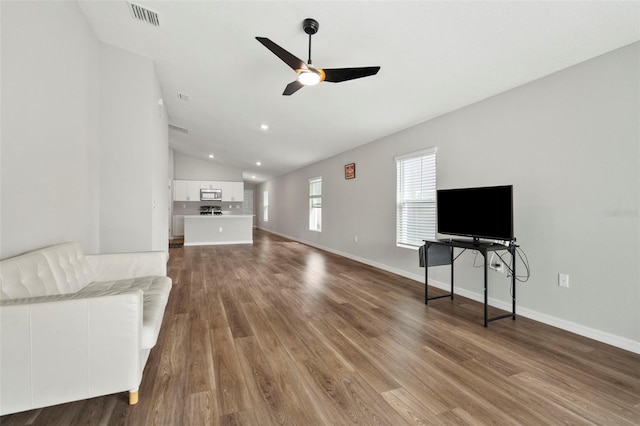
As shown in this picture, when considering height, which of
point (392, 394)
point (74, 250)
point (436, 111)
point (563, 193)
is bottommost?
point (392, 394)

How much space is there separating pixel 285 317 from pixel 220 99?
3535 millimetres

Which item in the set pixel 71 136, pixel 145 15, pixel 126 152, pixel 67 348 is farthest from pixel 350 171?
pixel 67 348

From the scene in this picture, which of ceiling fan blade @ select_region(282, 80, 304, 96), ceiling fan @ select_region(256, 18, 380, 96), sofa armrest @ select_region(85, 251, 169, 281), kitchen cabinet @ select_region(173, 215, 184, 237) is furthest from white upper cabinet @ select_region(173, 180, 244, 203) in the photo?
ceiling fan @ select_region(256, 18, 380, 96)

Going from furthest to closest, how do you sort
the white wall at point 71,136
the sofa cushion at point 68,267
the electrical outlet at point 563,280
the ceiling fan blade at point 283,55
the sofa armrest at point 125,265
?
the electrical outlet at point 563,280 < the sofa armrest at point 125,265 < the ceiling fan blade at point 283,55 < the sofa cushion at point 68,267 < the white wall at point 71,136

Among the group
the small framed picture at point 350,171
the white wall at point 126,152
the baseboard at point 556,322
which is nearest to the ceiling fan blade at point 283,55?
the white wall at point 126,152

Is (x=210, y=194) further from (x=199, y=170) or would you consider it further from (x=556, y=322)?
(x=556, y=322)

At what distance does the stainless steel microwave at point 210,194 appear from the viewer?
32.8ft

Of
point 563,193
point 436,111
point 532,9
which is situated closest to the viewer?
point 532,9

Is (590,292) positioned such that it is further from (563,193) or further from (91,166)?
(91,166)

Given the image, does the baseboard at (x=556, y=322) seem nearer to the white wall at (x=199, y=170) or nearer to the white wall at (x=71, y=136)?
the white wall at (x=71, y=136)

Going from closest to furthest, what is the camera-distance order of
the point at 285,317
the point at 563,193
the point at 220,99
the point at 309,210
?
1. the point at 563,193
2. the point at 285,317
3. the point at 220,99
4. the point at 309,210

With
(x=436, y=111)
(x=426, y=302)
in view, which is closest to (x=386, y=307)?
(x=426, y=302)

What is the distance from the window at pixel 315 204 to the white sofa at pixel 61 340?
6.33m

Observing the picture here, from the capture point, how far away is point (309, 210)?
28.0 ft
